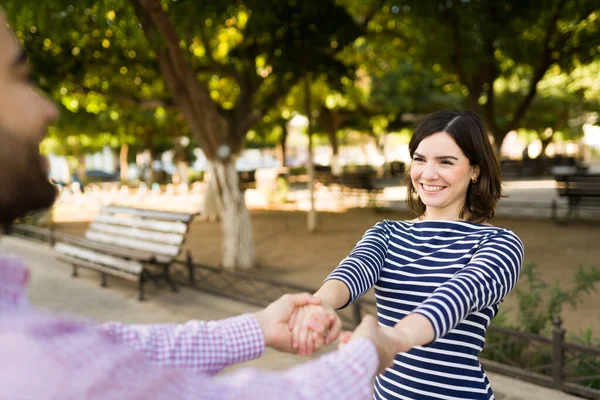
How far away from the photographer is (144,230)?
24.8ft

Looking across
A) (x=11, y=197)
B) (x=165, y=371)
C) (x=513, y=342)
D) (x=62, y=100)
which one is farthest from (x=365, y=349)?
(x=62, y=100)

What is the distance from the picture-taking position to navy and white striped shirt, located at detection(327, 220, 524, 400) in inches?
63.6

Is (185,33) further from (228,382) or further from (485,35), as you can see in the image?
(228,382)

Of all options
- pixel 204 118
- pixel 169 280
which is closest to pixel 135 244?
pixel 169 280

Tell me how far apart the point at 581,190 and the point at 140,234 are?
31.2ft

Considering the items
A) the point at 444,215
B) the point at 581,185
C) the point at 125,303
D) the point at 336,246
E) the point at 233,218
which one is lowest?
the point at 125,303

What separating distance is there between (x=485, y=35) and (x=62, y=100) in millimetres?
8314

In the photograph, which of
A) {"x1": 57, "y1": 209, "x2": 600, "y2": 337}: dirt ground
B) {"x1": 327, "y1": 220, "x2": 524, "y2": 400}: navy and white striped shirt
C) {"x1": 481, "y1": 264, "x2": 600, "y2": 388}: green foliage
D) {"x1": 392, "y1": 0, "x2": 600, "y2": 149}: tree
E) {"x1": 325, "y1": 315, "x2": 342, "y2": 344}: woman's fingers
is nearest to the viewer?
{"x1": 325, "y1": 315, "x2": 342, "y2": 344}: woman's fingers

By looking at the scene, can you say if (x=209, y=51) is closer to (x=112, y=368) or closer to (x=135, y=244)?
(x=135, y=244)

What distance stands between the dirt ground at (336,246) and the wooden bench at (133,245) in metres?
1.63

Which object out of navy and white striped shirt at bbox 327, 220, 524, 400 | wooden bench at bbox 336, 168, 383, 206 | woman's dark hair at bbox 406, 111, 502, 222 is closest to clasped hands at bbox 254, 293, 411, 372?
navy and white striped shirt at bbox 327, 220, 524, 400

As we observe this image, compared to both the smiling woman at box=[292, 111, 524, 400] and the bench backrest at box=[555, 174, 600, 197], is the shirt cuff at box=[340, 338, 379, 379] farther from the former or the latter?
the bench backrest at box=[555, 174, 600, 197]

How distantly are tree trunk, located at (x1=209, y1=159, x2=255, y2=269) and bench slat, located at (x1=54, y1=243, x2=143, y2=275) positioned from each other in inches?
69.0

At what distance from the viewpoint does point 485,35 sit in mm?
9375
